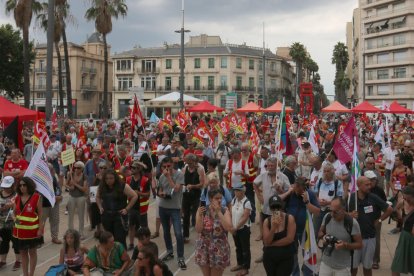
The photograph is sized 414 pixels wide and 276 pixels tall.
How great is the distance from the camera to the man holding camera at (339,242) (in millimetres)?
5875

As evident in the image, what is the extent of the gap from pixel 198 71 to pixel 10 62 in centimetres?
3823

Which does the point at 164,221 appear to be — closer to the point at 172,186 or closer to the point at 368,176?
the point at 172,186

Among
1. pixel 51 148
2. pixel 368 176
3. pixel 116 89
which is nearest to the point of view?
pixel 368 176

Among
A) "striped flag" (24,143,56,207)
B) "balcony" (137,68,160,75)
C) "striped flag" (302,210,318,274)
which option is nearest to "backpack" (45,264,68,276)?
"striped flag" (24,143,56,207)

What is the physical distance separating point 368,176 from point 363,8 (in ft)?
254

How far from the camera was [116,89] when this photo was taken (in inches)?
3310

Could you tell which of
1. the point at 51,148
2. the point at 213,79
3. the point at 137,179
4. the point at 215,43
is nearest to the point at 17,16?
the point at 51,148

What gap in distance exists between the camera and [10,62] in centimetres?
4581

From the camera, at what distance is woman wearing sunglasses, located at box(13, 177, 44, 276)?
7145 mm

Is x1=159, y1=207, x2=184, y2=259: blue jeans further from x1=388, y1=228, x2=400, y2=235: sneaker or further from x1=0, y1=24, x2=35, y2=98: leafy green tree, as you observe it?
x1=0, y1=24, x2=35, y2=98: leafy green tree

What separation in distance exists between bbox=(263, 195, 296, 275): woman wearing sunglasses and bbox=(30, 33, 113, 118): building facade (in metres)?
76.2

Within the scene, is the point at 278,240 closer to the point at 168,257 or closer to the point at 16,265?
the point at 168,257

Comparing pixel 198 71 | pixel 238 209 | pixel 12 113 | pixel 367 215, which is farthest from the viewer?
pixel 198 71

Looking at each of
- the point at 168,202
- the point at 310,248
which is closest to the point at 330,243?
the point at 310,248
